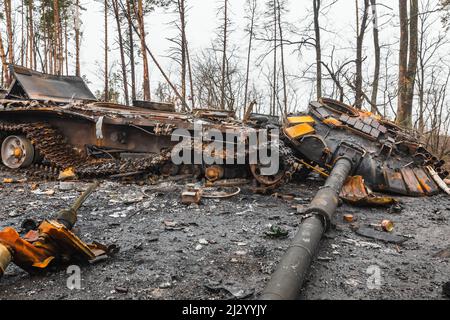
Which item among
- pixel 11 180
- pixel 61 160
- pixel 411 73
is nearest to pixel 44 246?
pixel 11 180

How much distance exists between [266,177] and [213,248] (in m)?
2.70

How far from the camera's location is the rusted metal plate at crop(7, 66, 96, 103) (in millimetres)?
9281

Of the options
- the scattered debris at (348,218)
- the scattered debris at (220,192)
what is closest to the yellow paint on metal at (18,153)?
the scattered debris at (220,192)

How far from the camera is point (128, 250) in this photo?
3510 mm

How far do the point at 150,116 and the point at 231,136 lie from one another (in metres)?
1.78

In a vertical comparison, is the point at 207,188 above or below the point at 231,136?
below

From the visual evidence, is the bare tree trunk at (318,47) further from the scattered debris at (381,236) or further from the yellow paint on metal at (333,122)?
the scattered debris at (381,236)

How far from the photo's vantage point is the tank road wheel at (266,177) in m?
6.09

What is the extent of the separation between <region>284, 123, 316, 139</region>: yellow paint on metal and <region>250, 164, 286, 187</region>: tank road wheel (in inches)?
39.7

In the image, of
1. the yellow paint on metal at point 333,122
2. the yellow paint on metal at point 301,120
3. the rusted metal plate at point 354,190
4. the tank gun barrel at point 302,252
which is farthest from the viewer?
the yellow paint on metal at point 301,120

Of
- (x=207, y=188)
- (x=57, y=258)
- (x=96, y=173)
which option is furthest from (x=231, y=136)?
(x=57, y=258)
